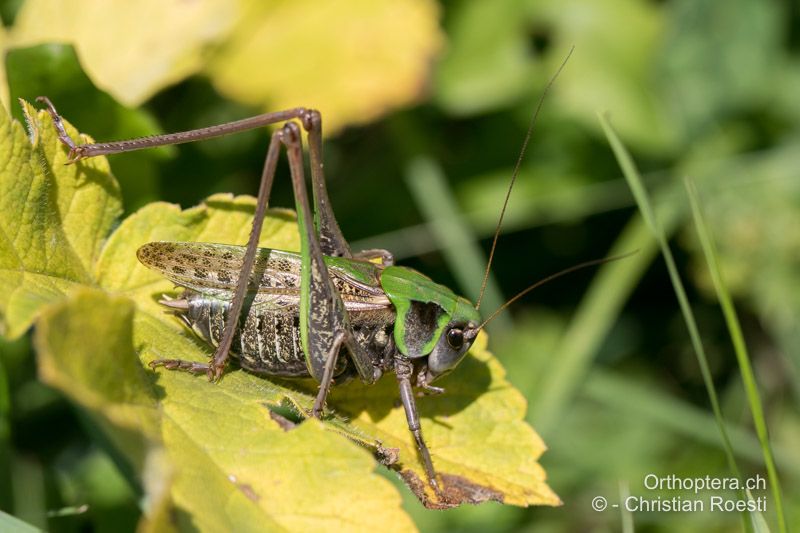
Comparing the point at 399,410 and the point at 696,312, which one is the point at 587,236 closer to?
the point at 696,312

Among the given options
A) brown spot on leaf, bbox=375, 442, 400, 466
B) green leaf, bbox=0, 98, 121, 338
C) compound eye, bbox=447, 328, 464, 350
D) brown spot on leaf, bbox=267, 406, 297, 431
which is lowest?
brown spot on leaf, bbox=375, 442, 400, 466

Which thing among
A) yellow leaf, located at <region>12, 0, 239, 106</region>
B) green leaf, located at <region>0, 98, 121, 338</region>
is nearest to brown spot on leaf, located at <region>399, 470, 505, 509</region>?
green leaf, located at <region>0, 98, 121, 338</region>

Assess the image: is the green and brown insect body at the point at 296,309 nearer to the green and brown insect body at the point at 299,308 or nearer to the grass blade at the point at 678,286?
the green and brown insect body at the point at 299,308

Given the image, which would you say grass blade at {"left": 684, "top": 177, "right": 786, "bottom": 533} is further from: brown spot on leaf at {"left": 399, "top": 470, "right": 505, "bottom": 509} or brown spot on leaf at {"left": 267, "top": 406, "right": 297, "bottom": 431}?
brown spot on leaf at {"left": 267, "top": 406, "right": 297, "bottom": 431}

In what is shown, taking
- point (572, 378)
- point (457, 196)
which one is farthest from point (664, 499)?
point (457, 196)

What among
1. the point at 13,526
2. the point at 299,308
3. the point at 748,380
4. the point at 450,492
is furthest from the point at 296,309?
the point at 748,380

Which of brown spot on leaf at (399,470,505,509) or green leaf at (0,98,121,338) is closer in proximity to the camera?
green leaf at (0,98,121,338)
